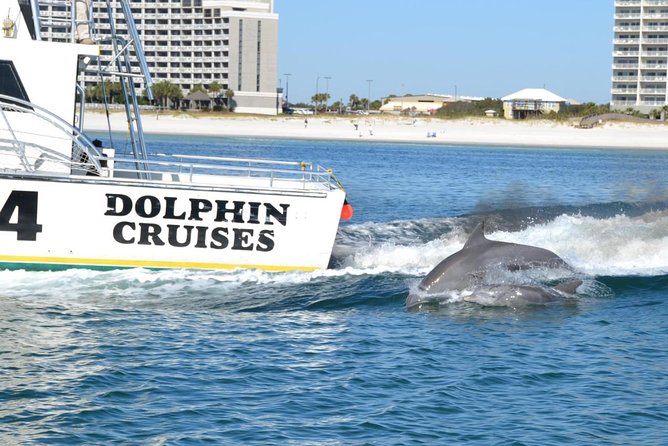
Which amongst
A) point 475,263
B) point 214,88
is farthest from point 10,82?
point 214,88

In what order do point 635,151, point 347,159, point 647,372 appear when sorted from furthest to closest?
point 635,151
point 347,159
point 647,372

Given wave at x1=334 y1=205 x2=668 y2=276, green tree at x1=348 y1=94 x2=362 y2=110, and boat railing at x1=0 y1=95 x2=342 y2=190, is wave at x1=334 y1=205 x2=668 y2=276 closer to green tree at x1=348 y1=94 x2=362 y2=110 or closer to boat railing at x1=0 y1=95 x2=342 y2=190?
boat railing at x1=0 y1=95 x2=342 y2=190

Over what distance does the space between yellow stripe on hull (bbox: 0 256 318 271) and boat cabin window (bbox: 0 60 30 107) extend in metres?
3.00

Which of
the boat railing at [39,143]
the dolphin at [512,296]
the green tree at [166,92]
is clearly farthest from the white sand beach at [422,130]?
the dolphin at [512,296]

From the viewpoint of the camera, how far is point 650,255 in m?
22.7

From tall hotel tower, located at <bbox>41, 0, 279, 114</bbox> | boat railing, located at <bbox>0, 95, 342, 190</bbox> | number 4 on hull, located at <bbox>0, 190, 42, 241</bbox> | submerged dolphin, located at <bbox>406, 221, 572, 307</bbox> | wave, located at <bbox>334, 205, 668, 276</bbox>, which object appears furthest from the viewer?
tall hotel tower, located at <bbox>41, 0, 279, 114</bbox>

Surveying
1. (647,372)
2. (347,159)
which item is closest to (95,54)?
(647,372)

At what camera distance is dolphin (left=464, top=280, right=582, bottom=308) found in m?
17.0

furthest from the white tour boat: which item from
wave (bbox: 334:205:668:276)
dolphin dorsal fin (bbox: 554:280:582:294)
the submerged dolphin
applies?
dolphin dorsal fin (bbox: 554:280:582:294)

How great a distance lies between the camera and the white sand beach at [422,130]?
117438 mm

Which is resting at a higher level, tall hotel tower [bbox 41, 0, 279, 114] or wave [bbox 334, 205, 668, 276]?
tall hotel tower [bbox 41, 0, 279, 114]

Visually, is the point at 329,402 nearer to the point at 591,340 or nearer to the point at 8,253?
the point at 591,340

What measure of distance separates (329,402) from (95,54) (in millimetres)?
9994

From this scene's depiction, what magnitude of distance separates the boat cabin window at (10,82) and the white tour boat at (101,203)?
2cm
